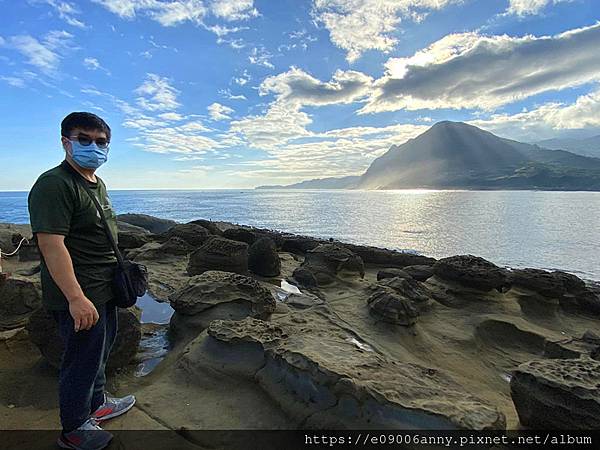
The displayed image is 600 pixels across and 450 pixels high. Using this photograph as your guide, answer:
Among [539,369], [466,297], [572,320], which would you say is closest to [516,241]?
[572,320]

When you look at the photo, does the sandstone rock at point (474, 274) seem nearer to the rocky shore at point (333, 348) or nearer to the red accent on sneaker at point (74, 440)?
the rocky shore at point (333, 348)

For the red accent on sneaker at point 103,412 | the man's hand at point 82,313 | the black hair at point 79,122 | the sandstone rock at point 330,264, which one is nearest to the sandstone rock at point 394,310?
the sandstone rock at point 330,264

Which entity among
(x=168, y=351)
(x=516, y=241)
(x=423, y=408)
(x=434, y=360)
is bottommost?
(x=516, y=241)

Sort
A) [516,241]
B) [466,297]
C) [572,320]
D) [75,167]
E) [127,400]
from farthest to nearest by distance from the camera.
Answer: [516,241]
[572,320]
[466,297]
[127,400]
[75,167]

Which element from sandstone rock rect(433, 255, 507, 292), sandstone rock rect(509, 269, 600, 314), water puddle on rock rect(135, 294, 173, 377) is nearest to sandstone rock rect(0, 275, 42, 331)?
water puddle on rock rect(135, 294, 173, 377)

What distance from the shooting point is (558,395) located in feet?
9.57

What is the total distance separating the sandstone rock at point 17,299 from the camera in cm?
487

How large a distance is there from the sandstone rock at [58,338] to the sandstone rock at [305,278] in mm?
4494

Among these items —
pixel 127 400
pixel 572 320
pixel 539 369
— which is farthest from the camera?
pixel 572 320

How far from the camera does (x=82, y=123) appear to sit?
233cm

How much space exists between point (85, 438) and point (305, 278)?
5.98 meters

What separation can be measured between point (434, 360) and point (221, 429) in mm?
3393

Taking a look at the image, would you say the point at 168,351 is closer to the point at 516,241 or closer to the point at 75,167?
the point at 75,167

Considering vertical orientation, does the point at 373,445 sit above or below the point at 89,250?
below
